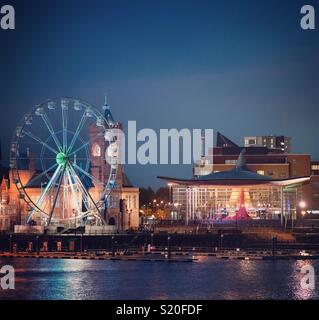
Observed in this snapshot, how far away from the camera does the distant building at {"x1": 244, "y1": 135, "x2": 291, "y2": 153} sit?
534 feet

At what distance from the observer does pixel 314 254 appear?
230 ft

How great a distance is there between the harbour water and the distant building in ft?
318

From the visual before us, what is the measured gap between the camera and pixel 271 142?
Result: 167 metres

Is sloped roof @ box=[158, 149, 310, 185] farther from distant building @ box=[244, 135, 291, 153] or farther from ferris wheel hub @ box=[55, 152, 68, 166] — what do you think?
distant building @ box=[244, 135, 291, 153]

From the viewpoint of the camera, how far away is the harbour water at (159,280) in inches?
1912

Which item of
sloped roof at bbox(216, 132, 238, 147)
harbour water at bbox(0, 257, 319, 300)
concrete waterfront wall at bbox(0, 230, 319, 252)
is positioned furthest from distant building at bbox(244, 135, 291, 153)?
harbour water at bbox(0, 257, 319, 300)

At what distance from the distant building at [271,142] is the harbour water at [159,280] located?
9700cm

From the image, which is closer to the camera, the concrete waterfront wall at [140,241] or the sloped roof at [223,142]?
the concrete waterfront wall at [140,241]

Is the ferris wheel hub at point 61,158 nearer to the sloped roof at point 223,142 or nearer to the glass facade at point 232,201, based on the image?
the glass facade at point 232,201

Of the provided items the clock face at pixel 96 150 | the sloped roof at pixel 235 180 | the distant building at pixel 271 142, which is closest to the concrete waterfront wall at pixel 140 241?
the sloped roof at pixel 235 180

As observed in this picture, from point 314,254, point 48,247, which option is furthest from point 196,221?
point 314,254

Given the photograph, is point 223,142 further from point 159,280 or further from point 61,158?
point 159,280

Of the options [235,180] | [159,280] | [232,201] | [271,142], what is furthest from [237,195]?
[271,142]
